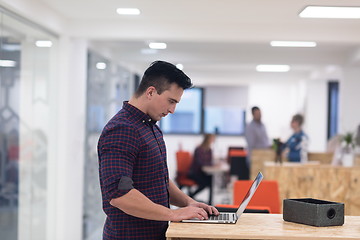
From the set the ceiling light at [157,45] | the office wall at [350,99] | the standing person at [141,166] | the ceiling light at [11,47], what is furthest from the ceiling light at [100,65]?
the standing person at [141,166]

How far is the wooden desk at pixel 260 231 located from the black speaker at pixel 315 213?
0.04 m

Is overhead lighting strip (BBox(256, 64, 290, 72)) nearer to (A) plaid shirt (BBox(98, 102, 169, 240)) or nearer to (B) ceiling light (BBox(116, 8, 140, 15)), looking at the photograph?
(B) ceiling light (BBox(116, 8, 140, 15))

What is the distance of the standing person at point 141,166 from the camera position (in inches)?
115

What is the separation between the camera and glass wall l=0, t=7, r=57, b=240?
5.26m

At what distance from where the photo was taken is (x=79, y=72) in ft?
24.1

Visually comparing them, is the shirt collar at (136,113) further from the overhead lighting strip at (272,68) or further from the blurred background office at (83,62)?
the overhead lighting strip at (272,68)

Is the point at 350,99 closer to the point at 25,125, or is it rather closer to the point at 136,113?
the point at 25,125

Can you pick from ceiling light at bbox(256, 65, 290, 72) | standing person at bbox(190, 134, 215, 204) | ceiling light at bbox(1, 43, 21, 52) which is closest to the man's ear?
ceiling light at bbox(1, 43, 21, 52)

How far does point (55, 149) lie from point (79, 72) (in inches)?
40.0

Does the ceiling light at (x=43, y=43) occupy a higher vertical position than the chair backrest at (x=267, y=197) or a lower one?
higher

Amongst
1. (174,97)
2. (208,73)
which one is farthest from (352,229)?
(208,73)

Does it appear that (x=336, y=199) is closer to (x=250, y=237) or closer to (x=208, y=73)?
(x=250, y=237)

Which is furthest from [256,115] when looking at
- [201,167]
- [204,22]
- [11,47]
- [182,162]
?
[11,47]

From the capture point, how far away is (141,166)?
10.1ft
